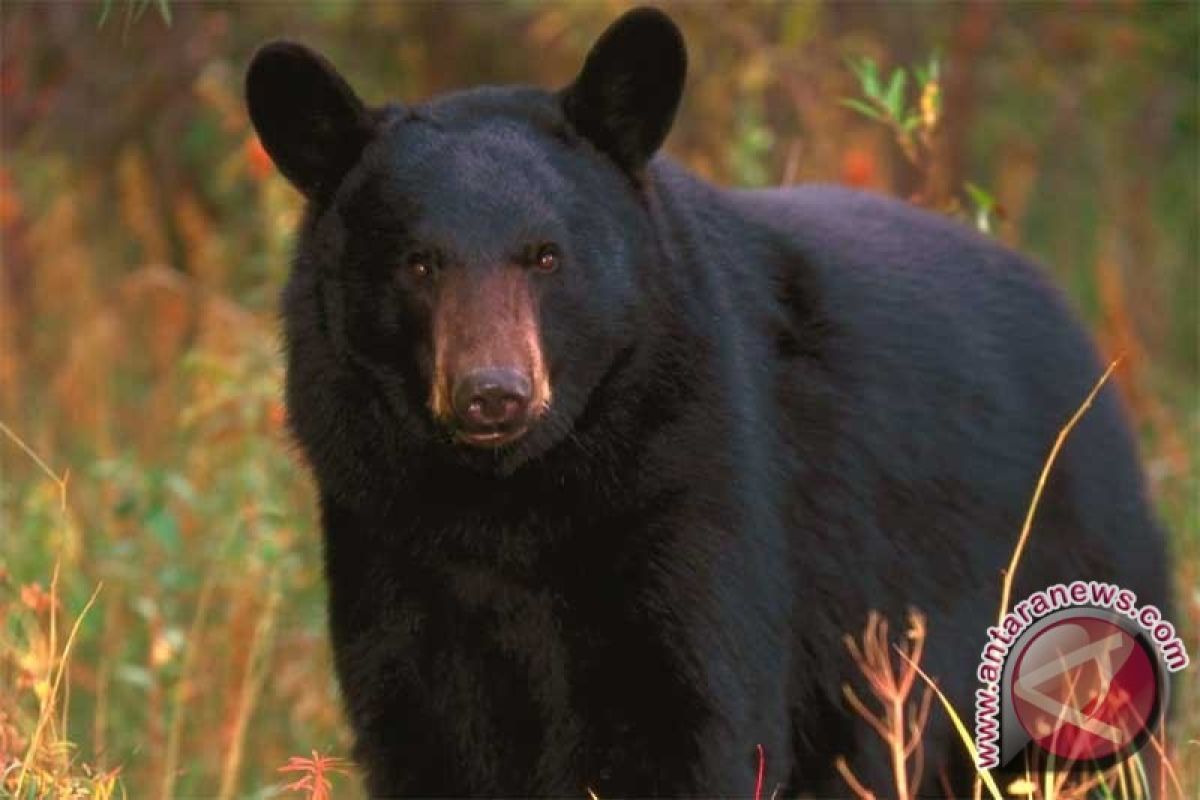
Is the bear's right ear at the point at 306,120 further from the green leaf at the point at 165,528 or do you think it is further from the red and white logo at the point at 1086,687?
the green leaf at the point at 165,528

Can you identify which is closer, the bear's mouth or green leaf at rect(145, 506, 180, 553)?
the bear's mouth

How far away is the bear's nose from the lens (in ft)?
12.4

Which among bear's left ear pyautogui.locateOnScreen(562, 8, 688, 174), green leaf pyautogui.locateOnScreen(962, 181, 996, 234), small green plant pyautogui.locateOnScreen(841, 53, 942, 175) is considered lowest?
green leaf pyautogui.locateOnScreen(962, 181, 996, 234)

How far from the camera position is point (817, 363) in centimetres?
459

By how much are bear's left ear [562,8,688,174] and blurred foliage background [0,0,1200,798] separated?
1277 millimetres

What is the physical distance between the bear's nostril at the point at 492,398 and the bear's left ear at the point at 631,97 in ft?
1.99

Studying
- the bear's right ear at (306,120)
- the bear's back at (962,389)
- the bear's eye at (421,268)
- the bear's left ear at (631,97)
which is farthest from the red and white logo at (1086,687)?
the bear's right ear at (306,120)

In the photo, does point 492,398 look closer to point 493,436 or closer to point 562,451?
point 493,436

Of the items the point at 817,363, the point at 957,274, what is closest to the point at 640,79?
the point at 817,363

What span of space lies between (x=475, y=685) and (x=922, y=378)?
1.13 m

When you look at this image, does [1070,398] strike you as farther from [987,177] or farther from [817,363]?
[987,177]

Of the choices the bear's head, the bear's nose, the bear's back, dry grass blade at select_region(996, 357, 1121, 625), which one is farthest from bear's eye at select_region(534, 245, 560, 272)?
dry grass blade at select_region(996, 357, 1121, 625)

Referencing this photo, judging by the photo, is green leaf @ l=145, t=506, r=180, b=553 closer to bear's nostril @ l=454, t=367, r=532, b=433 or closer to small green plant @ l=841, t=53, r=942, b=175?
small green plant @ l=841, t=53, r=942, b=175

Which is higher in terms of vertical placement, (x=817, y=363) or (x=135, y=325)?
(x=817, y=363)
